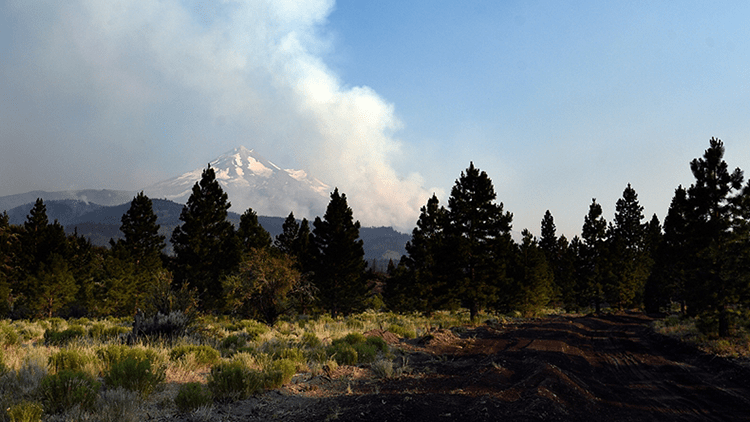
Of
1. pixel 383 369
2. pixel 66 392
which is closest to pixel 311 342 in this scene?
pixel 383 369

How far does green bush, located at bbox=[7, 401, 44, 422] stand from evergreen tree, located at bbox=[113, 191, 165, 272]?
139 feet

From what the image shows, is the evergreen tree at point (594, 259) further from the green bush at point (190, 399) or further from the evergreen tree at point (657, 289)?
the green bush at point (190, 399)

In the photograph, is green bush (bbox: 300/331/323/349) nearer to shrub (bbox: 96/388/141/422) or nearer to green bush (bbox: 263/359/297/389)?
green bush (bbox: 263/359/297/389)

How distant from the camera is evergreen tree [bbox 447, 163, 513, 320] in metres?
30.7

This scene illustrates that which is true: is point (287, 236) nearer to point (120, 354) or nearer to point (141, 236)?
point (141, 236)

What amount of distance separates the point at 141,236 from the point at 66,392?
146 feet

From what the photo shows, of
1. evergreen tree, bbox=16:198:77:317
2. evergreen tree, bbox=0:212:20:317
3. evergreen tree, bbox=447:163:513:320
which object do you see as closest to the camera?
evergreen tree, bbox=447:163:513:320

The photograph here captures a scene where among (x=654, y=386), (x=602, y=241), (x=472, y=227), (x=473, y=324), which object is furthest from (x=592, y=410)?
(x=602, y=241)

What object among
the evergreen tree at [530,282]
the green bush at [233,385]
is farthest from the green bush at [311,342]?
the evergreen tree at [530,282]

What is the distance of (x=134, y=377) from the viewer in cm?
712

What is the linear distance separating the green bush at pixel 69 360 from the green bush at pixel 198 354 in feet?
6.43

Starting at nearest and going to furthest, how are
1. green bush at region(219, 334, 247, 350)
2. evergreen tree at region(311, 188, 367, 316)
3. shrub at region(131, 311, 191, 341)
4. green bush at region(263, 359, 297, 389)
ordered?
green bush at region(263, 359, 297, 389) < shrub at region(131, 311, 191, 341) < green bush at region(219, 334, 247, 350) < evergreen tree at region(311, 188, 367, 316)

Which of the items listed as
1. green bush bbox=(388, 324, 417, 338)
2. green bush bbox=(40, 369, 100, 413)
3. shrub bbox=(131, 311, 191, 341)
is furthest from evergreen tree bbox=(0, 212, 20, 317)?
green bush bbox=(40, 369, 100, 413)

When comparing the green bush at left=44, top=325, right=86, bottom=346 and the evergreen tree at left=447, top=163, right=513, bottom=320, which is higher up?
the evergreen tree at left=447, top=163, right=513, bottom=320
